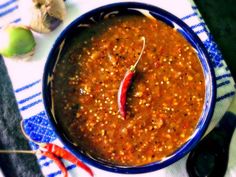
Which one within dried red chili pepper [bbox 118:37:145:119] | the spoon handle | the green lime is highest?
the green lime

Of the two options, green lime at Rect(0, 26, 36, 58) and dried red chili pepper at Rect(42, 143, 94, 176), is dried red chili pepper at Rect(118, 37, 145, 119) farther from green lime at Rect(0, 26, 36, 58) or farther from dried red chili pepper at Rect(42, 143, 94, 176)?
green lime at Rect(0, 26, 36, 58)

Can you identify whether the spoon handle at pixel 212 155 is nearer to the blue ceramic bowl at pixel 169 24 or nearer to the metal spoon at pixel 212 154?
the metal spoon at pixel 212 154

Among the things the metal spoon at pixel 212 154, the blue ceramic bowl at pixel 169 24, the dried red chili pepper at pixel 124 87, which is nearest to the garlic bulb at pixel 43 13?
the blue ceramic bowl at pixel 169 24

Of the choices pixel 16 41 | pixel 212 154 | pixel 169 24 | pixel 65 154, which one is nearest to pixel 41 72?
pixel 16 41

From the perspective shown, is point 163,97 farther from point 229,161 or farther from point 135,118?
point 229,161

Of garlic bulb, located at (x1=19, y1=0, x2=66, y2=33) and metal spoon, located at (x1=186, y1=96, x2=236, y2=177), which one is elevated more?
garlic bulb, located at (x1=19, y1=0, x2=66, y2=33)

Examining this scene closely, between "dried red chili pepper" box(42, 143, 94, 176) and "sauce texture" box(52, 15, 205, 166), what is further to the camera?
"dried red chili pepper" box(42, 143, 94, 176)

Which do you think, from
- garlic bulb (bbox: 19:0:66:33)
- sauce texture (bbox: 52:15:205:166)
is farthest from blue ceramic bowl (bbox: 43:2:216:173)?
garlic bulb (bbox: 19:0:66:33)
